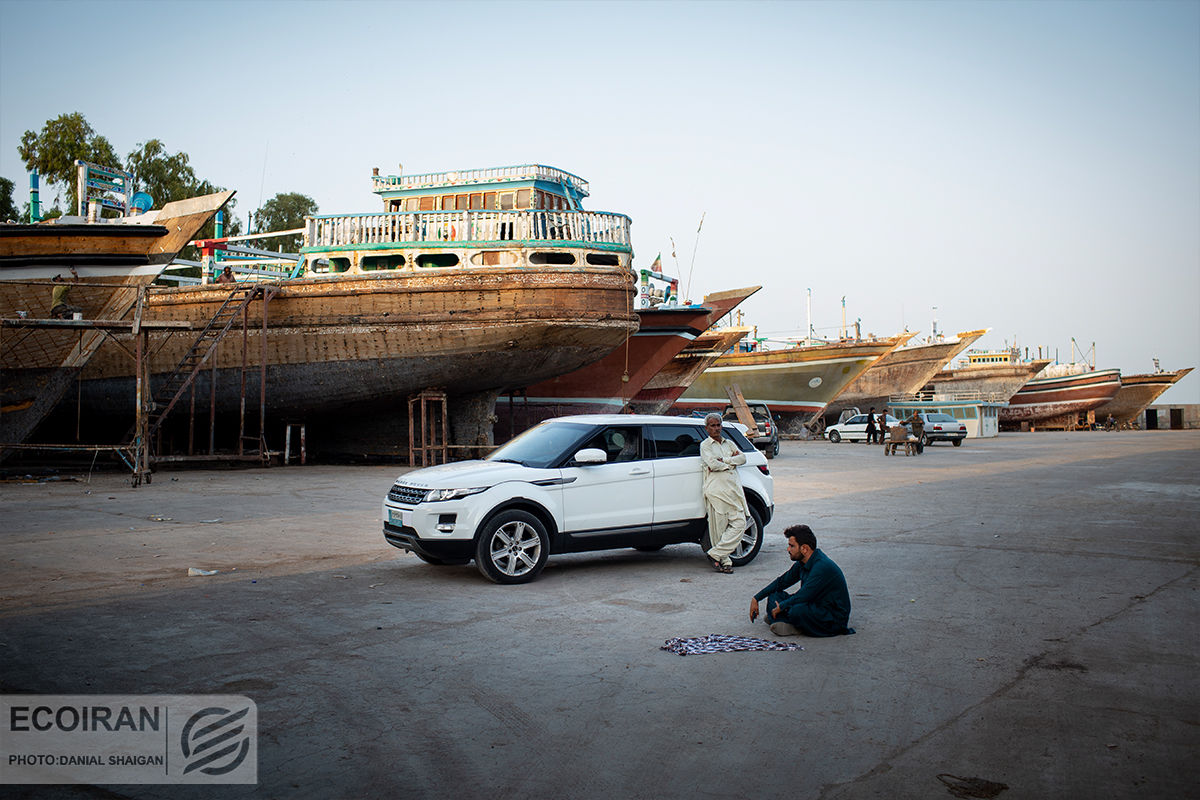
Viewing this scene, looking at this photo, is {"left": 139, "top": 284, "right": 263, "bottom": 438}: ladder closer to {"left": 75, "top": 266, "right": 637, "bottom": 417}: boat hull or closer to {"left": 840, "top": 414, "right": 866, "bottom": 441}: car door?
{"left": 75, "top": 266, "right": 637, "bottom": 417}: boat hull

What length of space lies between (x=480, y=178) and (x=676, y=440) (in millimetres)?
17348

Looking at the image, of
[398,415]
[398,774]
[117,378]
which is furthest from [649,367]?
[398,774]

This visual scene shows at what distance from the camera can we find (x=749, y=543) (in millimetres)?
9297

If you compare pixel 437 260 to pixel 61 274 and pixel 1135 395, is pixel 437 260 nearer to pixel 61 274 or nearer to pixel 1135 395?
pixel 61 274

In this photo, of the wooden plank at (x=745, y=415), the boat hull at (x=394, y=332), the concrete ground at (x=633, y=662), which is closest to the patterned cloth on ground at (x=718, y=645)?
the concrete ground at (x=633, y=662)

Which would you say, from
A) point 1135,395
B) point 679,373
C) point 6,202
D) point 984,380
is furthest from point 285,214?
point 1135,395

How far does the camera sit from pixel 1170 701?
15.5 ft

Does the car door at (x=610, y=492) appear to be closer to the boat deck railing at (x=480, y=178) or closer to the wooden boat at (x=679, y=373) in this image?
the boat deck railing at (x=480, y=178)

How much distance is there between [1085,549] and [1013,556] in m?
1.11

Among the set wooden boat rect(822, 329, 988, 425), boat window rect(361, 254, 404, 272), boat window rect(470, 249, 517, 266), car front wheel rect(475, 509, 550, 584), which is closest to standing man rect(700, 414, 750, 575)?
car front wheel rect(475, 509, 550, 584)

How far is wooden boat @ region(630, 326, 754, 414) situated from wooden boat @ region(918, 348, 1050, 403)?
108ft

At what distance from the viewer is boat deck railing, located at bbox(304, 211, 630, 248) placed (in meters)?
22.7

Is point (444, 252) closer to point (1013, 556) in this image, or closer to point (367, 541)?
point (367, 541)

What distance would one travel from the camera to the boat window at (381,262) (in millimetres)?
23172
